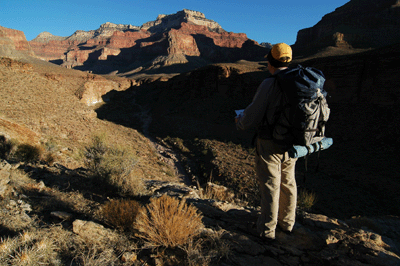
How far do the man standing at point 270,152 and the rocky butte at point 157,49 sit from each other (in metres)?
74.4

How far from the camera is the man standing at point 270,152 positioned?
6.22ft

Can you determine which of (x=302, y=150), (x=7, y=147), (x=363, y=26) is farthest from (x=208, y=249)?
(x=363, y=26)

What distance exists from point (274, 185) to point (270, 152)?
0.35 meters

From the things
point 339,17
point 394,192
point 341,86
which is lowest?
point 394,192

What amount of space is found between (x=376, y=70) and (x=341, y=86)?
237 centimetres

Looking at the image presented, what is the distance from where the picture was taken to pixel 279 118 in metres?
1.89

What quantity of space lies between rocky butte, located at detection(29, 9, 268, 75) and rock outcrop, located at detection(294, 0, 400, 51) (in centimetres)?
3205

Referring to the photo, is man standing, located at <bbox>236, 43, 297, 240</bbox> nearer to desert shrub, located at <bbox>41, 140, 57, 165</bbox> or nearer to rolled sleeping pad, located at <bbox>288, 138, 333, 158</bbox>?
rolled sleeping pad, located at <bbox>288, 138, 333, 158</bbox>

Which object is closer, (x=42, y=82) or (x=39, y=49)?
(x=42, y=82)

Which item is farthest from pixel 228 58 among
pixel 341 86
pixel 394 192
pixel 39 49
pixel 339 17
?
pixel 39 49

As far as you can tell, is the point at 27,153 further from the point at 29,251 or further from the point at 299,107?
the point at 299,107

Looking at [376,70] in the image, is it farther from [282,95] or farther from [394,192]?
[282,95]

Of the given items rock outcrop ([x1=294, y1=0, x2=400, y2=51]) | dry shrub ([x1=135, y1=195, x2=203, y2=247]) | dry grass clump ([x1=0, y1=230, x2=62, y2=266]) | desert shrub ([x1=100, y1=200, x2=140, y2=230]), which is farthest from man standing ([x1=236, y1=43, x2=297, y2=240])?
rock outcrop ([x1=294, y1=0, x2=400, y2=51])

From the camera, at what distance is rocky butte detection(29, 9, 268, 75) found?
85.2 m
